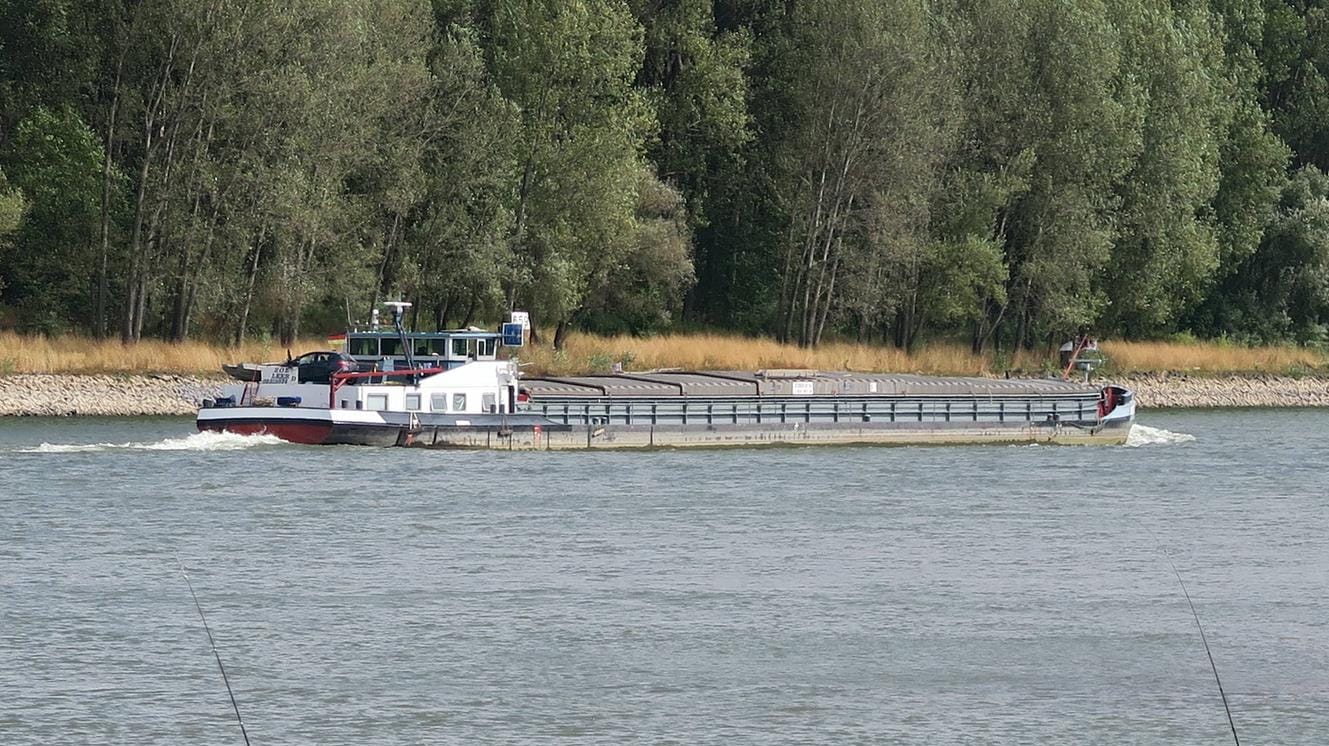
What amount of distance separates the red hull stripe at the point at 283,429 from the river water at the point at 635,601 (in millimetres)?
517

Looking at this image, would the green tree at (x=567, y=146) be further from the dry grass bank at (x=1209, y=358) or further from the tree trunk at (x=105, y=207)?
the dry grass bank at (x=1209, y=358)

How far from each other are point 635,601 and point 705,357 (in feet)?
164

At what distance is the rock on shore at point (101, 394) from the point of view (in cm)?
6994

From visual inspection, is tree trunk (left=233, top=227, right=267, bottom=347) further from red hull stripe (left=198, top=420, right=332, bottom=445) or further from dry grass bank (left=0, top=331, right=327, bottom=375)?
red hull stripe (left=198, top=420, right=332, bottom=445)

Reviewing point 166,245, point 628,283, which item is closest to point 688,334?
point 628,283

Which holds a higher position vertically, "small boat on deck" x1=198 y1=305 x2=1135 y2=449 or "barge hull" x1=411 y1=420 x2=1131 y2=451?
"small boat on deck" x1=198 y1=305 x2=1135 y2=449

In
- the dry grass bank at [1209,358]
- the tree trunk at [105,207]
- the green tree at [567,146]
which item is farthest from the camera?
the dry grass bank at [1209,358]

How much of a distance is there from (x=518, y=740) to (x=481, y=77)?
2372 inches

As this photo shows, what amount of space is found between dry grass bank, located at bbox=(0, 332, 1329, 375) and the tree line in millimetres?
1647

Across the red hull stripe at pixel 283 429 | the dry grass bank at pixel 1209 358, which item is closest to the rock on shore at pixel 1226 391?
the dry grass bank at pixel 1209 358

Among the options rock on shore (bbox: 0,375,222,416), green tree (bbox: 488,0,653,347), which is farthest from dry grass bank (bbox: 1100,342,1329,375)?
rock on shore (bbox: 0,375,222,416)

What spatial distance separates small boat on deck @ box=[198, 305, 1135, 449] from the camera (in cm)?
5950

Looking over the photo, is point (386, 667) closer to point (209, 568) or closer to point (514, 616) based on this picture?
point (514, 616)

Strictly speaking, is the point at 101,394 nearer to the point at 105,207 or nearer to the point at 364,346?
the point at 105,207
